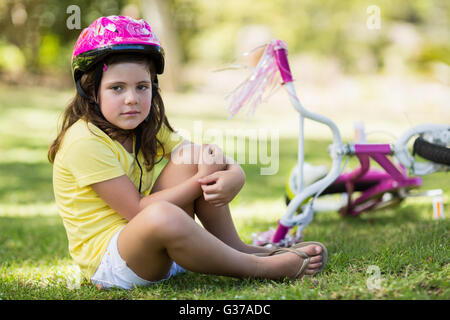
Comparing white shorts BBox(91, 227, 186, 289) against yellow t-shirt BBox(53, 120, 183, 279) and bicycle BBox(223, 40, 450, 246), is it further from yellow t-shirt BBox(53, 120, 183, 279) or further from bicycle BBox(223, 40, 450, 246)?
bicycle BBox(223, 40, 450, 246)

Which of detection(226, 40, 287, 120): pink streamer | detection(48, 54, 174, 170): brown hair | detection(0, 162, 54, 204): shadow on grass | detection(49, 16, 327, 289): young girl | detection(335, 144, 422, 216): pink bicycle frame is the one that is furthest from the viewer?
detection(0, 162, 54, 204): shadow on grass

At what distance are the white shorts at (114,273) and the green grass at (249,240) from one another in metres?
0.05

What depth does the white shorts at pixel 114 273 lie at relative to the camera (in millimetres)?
2312

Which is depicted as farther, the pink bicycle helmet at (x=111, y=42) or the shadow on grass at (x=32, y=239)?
the shadow on grass at (x=32, y=239)

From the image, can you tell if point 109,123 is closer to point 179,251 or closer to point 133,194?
point 133,194

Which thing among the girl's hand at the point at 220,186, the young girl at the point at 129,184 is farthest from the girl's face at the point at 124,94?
the girl's hand at the point at 220,186

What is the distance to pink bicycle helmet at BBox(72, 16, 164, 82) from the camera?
7.86 ft

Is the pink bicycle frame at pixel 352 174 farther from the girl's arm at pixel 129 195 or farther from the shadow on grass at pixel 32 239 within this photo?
the shadow on grass at pixel 32 239

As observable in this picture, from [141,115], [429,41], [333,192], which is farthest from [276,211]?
[429,41]

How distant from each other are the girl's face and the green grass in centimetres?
78

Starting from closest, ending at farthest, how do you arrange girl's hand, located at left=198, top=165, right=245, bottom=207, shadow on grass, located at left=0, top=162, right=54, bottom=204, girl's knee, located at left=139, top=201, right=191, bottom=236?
girl's knee, located at left=139, top=201, right=191, bottom=236, girl's hand, located at left=198, top=165, right=245, bottom=207, shadow on grass, located at left=0, top=162, right=54, bottom=204

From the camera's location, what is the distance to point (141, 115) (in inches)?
97.7

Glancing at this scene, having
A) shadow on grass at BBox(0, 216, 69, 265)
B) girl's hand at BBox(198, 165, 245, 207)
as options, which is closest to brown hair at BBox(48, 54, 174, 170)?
girl's hand at BBox(198, 165, 245, 207)
